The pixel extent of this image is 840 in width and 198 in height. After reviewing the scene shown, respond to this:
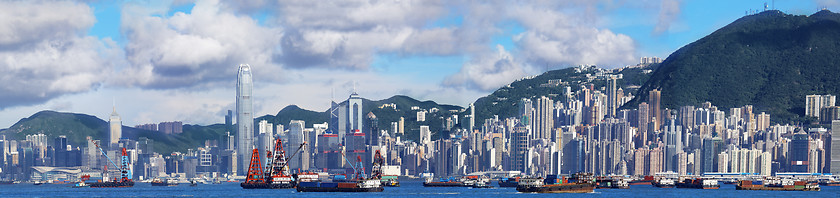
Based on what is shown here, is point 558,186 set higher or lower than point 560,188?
higher

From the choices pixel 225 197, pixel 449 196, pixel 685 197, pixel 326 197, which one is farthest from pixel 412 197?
pixel 685 197

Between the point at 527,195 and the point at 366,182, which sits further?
the point at 366,182

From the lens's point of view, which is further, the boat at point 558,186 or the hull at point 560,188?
the boat at point 558,186

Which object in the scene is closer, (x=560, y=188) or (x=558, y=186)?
(x=558, y=186)

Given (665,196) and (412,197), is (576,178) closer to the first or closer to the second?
(665,196)

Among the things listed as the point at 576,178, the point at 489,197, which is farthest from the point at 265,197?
the point at 576,178

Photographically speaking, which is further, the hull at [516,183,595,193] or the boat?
the boat
